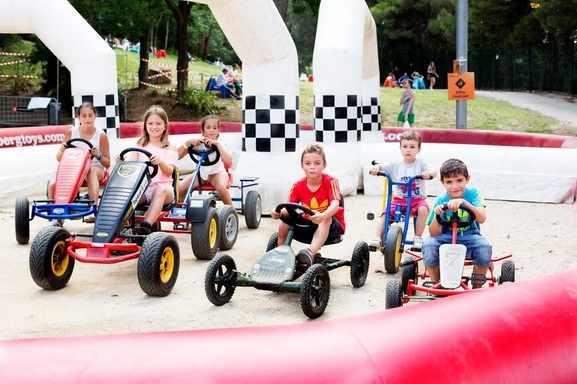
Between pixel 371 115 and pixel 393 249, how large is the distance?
6.29 metres

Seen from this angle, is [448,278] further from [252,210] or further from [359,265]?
[252,210]

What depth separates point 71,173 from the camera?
6.40 meters

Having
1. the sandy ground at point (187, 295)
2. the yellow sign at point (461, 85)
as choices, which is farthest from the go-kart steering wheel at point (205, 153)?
the yellow sign at point (461, 85)

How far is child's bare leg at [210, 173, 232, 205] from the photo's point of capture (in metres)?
7.17

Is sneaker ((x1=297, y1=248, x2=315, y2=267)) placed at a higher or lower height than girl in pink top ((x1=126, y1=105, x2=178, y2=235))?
lower

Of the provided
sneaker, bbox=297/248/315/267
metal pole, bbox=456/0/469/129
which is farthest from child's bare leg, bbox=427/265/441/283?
metal pole, bbox=456/0/469/129

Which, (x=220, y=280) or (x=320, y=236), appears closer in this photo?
(x=220, y=280)

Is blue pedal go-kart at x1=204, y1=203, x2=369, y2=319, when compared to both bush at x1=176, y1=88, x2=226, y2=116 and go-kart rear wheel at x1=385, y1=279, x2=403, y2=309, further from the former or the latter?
bush at x1=176, y1=88, x2=226, y2=116

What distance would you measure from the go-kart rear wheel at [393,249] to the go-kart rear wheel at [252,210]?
74.4 inches

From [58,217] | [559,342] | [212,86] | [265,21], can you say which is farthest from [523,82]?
[559,342]

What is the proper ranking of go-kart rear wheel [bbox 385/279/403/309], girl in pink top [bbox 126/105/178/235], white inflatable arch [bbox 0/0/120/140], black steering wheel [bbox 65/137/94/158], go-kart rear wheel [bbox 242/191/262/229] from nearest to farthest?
go-kart rear wheel [bbox 385/279/403/309]
girl in pink top [bbox 126/105/178/235]
black steering wheel [bbox 65/137/94/158]
go-kart rear wheel [bbox 242/191/262/229]
white inflatable arch [bbox 0/0/120/140]

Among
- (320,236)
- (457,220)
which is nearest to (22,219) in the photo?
(320,236)

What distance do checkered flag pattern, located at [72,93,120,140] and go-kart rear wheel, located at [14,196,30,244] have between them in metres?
2.68

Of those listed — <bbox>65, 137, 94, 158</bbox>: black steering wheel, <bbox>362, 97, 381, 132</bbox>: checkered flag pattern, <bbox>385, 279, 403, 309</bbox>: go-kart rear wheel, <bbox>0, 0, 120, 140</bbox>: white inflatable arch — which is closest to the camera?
<bbox>385, 279, 403, 309</bbox>: go-kart rear wheel
